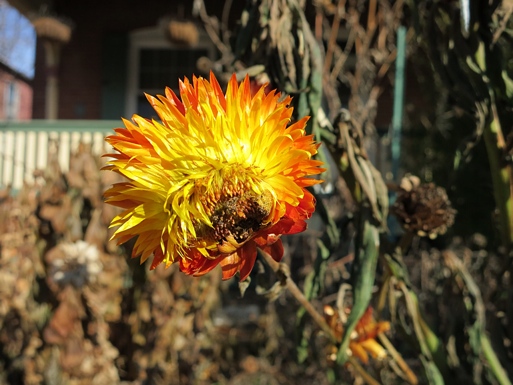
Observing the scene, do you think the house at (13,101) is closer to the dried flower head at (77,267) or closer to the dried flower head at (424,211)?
the dried flower head at (77,267)

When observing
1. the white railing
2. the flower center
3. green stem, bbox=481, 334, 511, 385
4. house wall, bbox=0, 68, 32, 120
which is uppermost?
house wall, bbox=0, 68, 32, 120

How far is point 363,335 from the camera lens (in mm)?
1371

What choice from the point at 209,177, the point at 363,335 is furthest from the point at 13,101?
the point at 209,177

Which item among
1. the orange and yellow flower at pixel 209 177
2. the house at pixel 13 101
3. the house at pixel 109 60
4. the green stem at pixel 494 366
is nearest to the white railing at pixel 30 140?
the house at pixel 109 60

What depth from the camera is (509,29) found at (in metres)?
1.19

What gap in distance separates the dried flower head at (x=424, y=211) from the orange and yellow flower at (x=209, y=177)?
41cm

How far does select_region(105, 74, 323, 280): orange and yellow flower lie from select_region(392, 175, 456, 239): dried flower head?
414mm

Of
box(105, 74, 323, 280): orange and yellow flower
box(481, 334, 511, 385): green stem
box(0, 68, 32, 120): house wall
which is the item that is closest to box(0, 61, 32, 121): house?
box(0, 68, 32, 120): house wall

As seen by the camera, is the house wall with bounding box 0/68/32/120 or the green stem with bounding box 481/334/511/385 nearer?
the green stem with bounding box 481/334/511/385

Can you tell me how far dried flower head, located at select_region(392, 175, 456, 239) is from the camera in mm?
1167

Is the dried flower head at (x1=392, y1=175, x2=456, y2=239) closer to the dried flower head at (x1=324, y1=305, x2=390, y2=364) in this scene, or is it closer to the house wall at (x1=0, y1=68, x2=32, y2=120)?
the dried flower head at (x1=324, y1=305, x2=390, y2=364)

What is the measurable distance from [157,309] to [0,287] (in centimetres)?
78

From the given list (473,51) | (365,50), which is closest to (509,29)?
(473,51)

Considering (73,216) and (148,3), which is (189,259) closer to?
(73,216)
